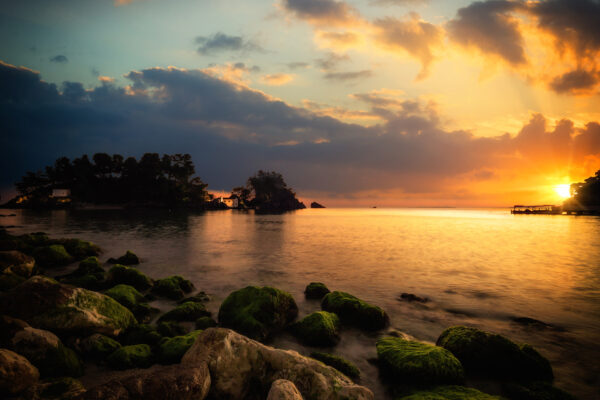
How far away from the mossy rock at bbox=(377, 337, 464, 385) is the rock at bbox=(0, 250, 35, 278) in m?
14.3

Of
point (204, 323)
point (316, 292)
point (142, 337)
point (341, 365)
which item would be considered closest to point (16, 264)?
point (142, 337)

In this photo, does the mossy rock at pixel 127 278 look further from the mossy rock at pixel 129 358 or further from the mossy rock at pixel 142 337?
the mossy rock at pixel 129 358

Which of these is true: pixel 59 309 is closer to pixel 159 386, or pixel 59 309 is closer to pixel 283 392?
pixel 159 386

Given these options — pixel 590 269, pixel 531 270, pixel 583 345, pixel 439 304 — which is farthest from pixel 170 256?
pixel 590 269

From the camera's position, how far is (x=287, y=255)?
83.4 feet

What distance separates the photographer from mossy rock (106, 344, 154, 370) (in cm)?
592

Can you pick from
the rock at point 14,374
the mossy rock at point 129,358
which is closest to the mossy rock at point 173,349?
the mossy rock at point 129,358

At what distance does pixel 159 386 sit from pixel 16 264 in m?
12.7

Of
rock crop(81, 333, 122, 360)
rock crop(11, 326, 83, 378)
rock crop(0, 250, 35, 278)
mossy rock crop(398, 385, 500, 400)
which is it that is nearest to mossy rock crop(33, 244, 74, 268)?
rock crop(0, 250, 35, 278)

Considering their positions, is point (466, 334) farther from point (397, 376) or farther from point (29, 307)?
point (29, 307)

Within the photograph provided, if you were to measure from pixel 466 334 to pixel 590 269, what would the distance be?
75.7ft

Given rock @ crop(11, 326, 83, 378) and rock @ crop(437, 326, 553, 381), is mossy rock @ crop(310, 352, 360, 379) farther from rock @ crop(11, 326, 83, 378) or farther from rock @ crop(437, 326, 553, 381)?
rock @ crop(11, 326, 83, 378)

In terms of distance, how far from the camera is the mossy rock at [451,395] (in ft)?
15.7

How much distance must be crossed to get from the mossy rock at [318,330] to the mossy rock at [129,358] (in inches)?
155
